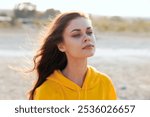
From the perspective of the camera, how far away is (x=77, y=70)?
10.1ft

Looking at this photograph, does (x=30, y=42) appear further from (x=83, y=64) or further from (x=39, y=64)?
(x=83, y=64)

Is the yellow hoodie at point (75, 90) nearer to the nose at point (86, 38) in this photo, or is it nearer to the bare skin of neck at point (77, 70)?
the bare skin of neck at point (77, 70)

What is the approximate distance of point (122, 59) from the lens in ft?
43.7

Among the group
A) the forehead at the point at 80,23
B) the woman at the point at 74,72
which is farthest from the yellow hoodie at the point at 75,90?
the forehead at the point at 80,23

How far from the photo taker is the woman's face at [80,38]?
2.97 meters

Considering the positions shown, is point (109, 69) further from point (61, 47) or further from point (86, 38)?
point (86, 38)

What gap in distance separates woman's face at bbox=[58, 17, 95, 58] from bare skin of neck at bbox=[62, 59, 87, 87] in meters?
0.05

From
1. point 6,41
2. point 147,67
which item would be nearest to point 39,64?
point 147,67

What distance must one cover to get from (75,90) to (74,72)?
0.12 metres

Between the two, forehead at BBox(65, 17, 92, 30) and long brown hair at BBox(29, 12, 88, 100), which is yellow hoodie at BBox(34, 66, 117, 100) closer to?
long brown hair at BBox(29, 12, 88, 100)

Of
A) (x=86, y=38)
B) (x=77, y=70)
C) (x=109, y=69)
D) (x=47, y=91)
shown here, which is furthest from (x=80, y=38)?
(x=109, y=69)

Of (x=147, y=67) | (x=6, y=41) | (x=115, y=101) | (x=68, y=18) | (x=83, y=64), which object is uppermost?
(x=68, y=18)

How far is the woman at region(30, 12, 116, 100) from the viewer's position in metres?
2.99

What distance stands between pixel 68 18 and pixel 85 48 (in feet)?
0.76
